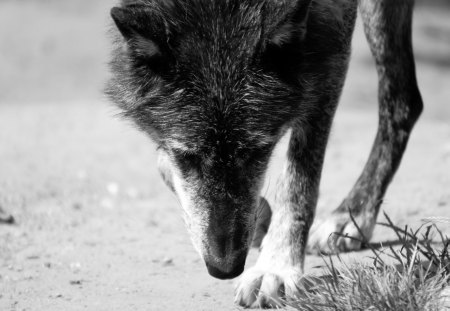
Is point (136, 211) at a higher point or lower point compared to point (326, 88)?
lower

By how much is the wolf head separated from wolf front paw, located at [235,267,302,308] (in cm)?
24

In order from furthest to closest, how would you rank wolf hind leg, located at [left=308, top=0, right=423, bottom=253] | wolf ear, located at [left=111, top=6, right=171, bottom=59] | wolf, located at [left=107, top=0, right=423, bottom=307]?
wolf hind leg, located at [left=308, top=0, right=423, bottom=253]
wolf, located at [left=107, top=0, right=423, bottom=307]
wolf ear, located at [left=111, top=6, right=171, bottom=59]

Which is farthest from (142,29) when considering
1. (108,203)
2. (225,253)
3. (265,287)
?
(108,203)

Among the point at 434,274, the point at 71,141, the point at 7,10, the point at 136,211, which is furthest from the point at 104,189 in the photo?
the point at 7,10

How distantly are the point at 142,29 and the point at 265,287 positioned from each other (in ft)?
4.61

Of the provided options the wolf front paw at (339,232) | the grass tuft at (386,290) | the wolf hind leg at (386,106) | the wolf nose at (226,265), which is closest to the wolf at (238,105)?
the wolf nose at (226,265)

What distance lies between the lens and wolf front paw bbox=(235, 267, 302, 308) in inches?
146

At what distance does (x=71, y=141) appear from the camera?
27.1ft

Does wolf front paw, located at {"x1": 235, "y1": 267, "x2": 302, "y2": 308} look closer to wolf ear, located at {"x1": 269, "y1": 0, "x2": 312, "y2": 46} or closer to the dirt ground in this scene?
the dirt ground

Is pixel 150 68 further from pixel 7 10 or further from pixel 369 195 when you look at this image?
pixel 7 10

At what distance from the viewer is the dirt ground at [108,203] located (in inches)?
159

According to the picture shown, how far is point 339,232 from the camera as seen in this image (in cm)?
463

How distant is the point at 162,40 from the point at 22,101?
25.6ft

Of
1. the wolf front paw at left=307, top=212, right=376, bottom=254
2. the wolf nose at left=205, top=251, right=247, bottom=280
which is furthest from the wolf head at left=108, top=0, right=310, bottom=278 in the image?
the wolf front paw at left=307, top=212, right=376, bottom=254
